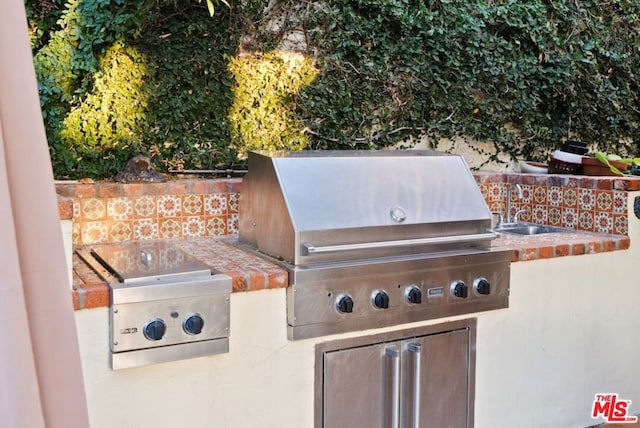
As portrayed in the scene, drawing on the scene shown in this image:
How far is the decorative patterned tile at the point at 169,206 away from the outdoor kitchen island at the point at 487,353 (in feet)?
0.47

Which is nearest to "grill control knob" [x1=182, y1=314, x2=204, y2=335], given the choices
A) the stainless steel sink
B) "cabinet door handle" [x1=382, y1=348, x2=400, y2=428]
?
"cabinet door handle" [x1=382, y1=348, x2=400, y2=428]

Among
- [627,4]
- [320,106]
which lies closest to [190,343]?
[320,106]

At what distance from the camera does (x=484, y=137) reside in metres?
4.44

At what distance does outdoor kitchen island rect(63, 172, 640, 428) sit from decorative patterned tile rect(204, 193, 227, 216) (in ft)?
0.54

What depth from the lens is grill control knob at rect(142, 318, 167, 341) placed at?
7.07 feet

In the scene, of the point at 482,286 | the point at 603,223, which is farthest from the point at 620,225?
the point at 482,286

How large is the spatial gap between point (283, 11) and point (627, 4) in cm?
294

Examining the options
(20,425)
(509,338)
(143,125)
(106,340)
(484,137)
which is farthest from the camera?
(484,137)

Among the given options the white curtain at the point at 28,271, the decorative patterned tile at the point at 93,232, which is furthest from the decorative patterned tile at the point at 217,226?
the white curtain at the point at 28,271

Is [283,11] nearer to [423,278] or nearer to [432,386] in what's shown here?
[423,278]

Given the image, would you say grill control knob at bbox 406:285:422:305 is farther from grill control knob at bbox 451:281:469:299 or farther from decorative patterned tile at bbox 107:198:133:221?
decorative patterned tile at bbox 107:198:133:221

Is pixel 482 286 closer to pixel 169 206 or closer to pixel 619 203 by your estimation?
pixel 619 203

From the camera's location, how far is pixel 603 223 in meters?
3.52

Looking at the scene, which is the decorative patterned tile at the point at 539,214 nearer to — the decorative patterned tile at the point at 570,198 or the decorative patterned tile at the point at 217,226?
the decorative patterned tile at the point at 570,198
